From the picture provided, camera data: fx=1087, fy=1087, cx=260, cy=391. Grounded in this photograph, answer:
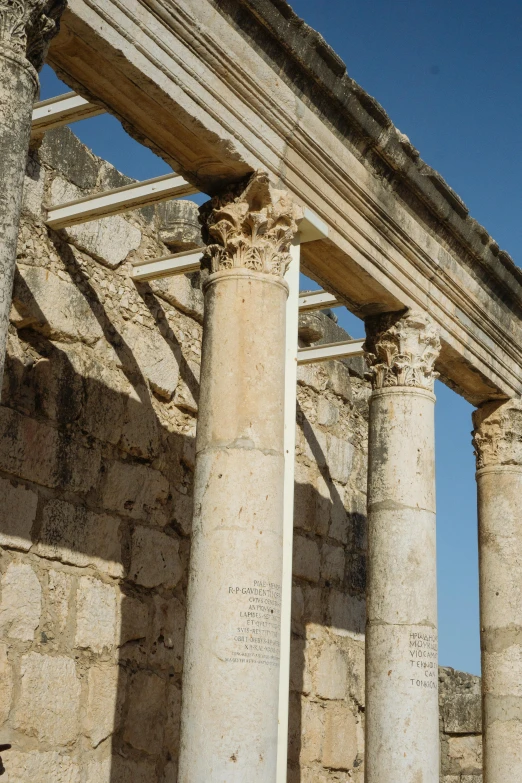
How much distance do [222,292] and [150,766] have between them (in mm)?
4380

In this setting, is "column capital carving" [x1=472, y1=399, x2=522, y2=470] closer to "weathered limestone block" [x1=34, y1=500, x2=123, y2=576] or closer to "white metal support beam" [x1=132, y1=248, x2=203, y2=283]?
"white metal support beam" [x1=132, y1=248, x2=203, y2=283]

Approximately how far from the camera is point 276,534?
714cm

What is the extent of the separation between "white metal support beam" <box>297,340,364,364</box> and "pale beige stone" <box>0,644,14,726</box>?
5.02 metres

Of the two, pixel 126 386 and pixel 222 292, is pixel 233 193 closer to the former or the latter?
pixel 222 292

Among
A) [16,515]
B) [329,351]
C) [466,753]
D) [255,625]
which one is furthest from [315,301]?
[466,753]

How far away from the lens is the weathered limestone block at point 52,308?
29.3 ft

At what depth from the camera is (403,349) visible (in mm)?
9734

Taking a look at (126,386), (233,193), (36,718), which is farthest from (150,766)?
(233,193)

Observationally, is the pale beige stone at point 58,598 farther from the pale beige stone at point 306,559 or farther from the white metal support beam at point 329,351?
the white metal support beam at point 329,351

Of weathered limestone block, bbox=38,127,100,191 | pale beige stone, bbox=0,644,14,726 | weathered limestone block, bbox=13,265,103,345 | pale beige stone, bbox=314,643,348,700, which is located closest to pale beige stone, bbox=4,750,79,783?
pale beige stone, bbox=0,644,14,726

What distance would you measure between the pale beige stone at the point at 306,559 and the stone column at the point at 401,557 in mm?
2731

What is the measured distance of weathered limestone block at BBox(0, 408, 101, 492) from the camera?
8.58 m

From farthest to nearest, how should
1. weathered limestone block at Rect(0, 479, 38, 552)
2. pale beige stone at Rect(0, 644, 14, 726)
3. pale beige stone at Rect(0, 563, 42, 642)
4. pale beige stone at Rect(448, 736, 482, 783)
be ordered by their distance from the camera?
pale beige stone at Rect(448, 736, 482, 783) < weathered limestone block at Rect(0, 479, 38, 552) < pale beige stone at Rect(0, 563, 42, 642) < pale beige stone at Rect(0, 644, 14, 726)

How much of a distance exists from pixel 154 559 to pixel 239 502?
3.09 m
